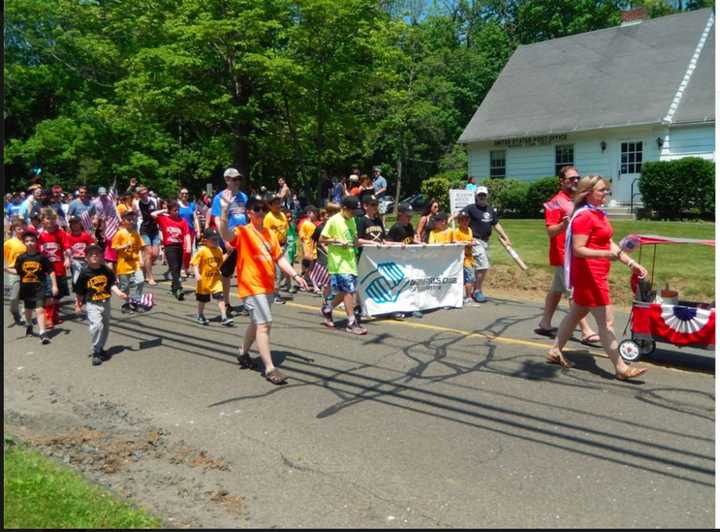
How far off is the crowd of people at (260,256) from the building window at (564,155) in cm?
1650

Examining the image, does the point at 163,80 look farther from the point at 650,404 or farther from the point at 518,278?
the point at 650,404

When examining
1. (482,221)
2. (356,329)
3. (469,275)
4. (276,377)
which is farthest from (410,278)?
(276,377)

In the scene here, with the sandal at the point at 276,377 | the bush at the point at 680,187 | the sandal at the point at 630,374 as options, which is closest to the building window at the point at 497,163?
the bush at the point at 680,187

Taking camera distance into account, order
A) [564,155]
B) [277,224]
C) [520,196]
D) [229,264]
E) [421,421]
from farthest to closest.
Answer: [564,155]
[520,196]
[277,224]
[229,264]
[421,421]

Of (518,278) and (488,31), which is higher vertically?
(488,31)

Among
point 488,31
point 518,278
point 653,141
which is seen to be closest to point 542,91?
point 653,141

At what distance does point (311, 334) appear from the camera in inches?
368

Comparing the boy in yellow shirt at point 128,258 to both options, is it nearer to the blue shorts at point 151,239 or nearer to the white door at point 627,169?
the blue shorts at point 151,239

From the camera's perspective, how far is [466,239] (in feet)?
38.1

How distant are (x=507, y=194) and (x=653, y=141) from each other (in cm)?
532

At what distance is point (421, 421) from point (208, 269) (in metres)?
5.16

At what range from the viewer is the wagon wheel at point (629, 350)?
736 cm

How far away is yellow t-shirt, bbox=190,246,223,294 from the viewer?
1013cm

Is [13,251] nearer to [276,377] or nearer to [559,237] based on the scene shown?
[276,377]
